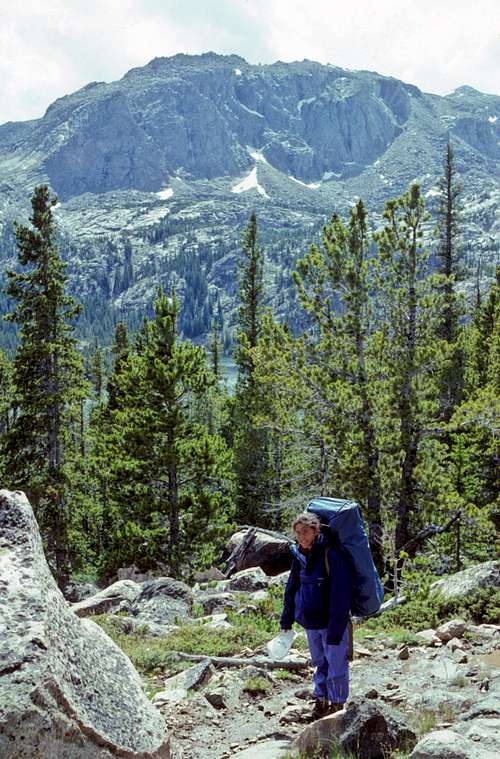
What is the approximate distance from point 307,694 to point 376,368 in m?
10.1

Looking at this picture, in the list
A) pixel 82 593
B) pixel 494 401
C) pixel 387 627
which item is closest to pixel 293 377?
pixel 494 401

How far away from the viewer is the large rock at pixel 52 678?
3.74 meters

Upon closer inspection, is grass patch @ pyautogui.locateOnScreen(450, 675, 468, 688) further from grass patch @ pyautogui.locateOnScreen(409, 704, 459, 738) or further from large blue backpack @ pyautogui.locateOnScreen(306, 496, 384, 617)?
large blue backpack @ pyautogui.locateOnScreen(306, 496, 384, 617)

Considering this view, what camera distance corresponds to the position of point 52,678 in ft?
12.9

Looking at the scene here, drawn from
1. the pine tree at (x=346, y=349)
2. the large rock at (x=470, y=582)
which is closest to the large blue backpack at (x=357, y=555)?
the large rock at (x=470, y=582)

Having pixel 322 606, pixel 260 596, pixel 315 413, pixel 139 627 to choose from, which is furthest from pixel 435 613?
pixel 315 413

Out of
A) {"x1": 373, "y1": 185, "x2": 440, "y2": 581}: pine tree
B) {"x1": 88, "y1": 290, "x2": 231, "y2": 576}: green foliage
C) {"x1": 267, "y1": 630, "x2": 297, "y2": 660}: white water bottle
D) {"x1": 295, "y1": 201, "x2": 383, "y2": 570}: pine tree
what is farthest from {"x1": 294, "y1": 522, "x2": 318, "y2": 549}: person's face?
{"x1": 88, "y1": 290, "x2": 231, "y2": 576}: green foliage

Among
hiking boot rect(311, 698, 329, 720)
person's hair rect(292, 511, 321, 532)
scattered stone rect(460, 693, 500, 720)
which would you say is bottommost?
hiking boot rect(311, 698, 329, 720)

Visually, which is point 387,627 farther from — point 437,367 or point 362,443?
point 437,367

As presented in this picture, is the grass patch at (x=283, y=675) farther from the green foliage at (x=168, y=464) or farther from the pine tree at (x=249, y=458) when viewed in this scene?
the pine tree at (x=249, y=458)

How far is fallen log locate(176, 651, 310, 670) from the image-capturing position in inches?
324

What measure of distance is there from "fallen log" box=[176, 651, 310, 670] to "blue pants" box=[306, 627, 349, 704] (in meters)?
2.37

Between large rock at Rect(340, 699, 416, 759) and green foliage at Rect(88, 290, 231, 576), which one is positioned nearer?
large rock at Rect(340, 699, 416, 759)

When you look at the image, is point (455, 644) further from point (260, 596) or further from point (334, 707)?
point (260, 596)
